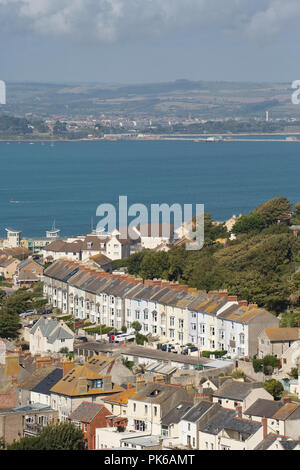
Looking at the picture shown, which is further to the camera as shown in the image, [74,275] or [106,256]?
[106,256]

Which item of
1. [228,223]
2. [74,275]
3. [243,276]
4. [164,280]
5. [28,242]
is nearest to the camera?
[243,276]

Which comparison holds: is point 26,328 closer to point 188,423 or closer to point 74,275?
point 74,275

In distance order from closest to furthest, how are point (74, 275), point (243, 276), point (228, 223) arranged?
point (243, 276)
point (74, 275)
point (228, 223)

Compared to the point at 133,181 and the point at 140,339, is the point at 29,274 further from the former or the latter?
the point at 133,181

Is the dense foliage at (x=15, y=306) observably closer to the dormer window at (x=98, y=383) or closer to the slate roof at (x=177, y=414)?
the dormer window at (x=98, y=383)

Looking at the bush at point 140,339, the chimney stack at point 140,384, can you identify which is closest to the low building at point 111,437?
the chimney stack at point 140,384

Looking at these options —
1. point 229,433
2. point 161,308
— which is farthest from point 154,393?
point 161,308
